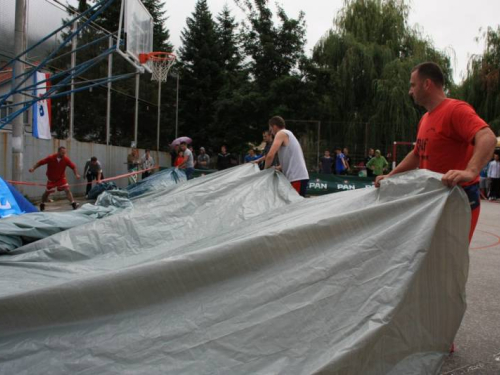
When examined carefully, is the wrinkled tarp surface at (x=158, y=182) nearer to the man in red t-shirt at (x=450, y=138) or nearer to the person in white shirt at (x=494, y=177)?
the man in red t-shirt at (x=450, y=138)

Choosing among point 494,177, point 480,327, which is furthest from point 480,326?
point 494,177

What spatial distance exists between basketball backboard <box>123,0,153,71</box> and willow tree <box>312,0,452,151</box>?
1375 cm

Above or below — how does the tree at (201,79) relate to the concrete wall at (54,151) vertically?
above

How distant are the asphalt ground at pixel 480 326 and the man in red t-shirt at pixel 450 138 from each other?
0.76 metres

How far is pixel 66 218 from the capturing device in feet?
16.2

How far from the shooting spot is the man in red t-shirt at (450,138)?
7.91 feet

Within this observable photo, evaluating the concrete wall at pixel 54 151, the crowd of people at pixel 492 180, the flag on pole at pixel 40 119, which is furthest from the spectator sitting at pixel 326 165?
the flag on pole at pixel 40 119

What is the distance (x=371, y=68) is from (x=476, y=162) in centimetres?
2071

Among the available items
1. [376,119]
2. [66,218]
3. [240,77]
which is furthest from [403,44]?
[66,218]

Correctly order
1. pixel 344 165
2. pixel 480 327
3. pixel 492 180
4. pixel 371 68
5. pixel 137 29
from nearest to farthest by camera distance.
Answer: pixel 480 327, pixel 137 29, pixel 492 180, pixel 344 165, pixel 371 68

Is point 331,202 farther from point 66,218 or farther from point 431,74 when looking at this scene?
point 66,218

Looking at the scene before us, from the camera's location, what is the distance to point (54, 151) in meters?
14.0

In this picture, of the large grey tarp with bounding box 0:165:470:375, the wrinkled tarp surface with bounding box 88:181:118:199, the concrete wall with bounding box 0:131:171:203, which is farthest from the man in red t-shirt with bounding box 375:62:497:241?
the concrete wall with bounding box 0:131:171:203

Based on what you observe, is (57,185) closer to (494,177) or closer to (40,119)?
(40,119)
